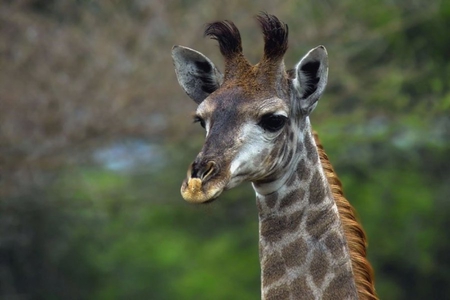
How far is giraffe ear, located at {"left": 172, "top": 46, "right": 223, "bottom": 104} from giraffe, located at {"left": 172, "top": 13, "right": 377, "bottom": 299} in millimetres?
241

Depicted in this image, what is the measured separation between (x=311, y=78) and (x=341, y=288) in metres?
1.33

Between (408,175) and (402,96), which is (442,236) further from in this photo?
(402,96)

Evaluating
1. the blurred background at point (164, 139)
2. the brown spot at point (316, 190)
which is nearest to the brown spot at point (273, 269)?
the brown spot at point (316, 190)

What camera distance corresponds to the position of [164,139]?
20969mm

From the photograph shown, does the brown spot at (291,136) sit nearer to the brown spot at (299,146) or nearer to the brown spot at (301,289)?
the brown spot at (299,146)

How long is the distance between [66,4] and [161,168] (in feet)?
17.9

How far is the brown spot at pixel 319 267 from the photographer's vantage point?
7543 mm

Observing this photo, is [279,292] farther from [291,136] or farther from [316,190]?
[291,136]

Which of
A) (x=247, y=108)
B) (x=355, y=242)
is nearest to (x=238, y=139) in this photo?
(x=247, y=108)

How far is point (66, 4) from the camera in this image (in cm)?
1966

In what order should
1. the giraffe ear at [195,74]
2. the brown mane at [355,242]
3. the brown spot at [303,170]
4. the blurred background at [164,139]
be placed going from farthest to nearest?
the blurred background at [164,139]
the giraffe ear at [195,74]
the brown spot at [303,170]
the brown mane at [355,242]

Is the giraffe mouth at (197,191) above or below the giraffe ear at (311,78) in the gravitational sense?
below

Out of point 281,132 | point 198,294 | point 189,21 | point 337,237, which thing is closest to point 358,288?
point 337,237

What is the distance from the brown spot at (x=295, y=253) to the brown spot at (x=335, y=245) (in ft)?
0.46
